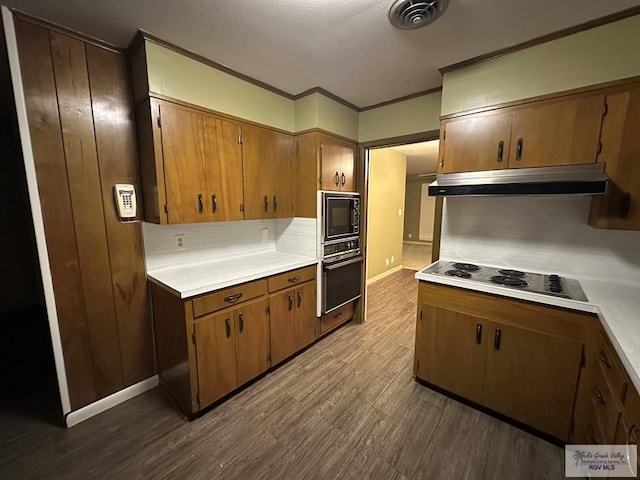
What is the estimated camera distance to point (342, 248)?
9.41 ft

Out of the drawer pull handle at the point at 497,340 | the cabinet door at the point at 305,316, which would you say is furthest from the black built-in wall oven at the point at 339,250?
the drawer pull handle at the point at 497,340

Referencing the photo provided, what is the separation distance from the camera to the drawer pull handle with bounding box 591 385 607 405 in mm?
1266

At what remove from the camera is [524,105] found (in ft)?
5.82

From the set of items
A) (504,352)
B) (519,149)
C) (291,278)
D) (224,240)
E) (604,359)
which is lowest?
(504,352)

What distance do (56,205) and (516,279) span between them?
3.00 metres

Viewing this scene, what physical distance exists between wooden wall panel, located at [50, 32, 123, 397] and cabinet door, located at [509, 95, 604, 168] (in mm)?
2788

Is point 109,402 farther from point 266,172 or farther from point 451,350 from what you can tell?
point 451,350

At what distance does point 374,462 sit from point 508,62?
265cm

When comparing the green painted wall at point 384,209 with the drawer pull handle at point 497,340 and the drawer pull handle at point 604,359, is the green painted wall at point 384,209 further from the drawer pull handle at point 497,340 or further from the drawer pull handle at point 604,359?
the drawer pull handle at point 604,359

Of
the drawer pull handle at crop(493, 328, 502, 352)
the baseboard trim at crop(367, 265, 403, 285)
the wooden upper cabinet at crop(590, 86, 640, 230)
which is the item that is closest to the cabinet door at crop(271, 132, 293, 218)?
the drawer pull handle at crop(493, 328, 502, 352)

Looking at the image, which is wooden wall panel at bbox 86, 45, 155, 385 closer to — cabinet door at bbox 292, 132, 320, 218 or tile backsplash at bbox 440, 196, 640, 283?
cabinet door at bbox 292, 132, 320, 218

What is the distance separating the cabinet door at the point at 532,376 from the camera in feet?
5.07

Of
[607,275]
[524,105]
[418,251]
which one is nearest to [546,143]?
[524,105]

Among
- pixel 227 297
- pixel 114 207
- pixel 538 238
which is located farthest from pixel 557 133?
pixel 114 207
